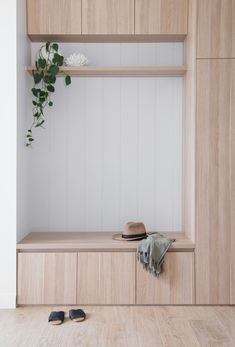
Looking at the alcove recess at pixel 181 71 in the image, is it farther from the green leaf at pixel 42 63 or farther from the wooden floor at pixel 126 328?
the wooden floor at pixel 126 328

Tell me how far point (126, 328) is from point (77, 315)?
38 cm

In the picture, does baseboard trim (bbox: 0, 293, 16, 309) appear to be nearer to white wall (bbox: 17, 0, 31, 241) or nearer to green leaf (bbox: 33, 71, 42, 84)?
white wall (bbox: 17, 0, 31, 241)

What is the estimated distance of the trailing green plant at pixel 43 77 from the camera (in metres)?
3.53

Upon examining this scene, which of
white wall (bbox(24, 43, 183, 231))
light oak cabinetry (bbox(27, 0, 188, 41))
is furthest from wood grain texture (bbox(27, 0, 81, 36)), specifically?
white wall (bbox(24, 43, 183, 231))

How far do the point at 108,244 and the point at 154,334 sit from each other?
0.79 metres

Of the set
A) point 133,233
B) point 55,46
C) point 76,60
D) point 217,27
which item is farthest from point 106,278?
point 217,27

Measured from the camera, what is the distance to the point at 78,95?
383 centimetres

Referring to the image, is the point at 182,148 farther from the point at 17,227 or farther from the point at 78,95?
the point at 17,227

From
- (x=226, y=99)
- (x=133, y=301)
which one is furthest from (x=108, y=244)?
(x=226, y=99)

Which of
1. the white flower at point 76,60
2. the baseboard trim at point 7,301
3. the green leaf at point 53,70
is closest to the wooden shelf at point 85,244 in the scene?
the baseboard trim at point 7,301

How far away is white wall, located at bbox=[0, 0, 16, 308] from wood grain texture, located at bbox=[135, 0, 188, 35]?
1.03 meters

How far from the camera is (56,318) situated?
2.95 meters

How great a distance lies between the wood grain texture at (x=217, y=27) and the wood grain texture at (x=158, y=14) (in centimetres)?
29

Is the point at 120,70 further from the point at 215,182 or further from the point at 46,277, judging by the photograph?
the point at 46,277
